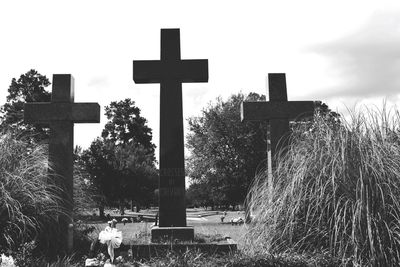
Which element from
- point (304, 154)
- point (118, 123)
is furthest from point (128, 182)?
point (304, 154)

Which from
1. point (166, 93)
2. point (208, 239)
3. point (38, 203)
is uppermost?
point (166, 93)

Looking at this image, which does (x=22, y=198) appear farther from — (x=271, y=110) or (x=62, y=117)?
(x=271, y=110)

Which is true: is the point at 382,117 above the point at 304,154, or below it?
above

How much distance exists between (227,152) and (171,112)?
16.4 metres

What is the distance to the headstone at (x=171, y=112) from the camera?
360 inches

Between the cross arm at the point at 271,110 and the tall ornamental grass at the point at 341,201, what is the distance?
3544 mm

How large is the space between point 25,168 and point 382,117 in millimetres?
5888

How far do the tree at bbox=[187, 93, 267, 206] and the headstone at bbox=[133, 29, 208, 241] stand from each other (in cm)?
1451

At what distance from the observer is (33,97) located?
114ft

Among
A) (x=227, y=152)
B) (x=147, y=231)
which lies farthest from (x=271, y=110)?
(x=227, y=152)

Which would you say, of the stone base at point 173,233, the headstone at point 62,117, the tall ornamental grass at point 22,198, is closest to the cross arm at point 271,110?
the stone base at point 173,233

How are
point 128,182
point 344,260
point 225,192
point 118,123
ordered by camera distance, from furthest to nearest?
point 118,123, point 128,182, point 225,192, point 344,260

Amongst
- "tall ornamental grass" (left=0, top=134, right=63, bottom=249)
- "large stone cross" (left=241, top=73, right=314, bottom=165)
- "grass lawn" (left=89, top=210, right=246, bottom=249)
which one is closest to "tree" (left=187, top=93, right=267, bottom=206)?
"grass lawn" (left=89, top=210, right=246, bottom=249)

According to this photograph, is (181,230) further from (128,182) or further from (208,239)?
(128,182)
